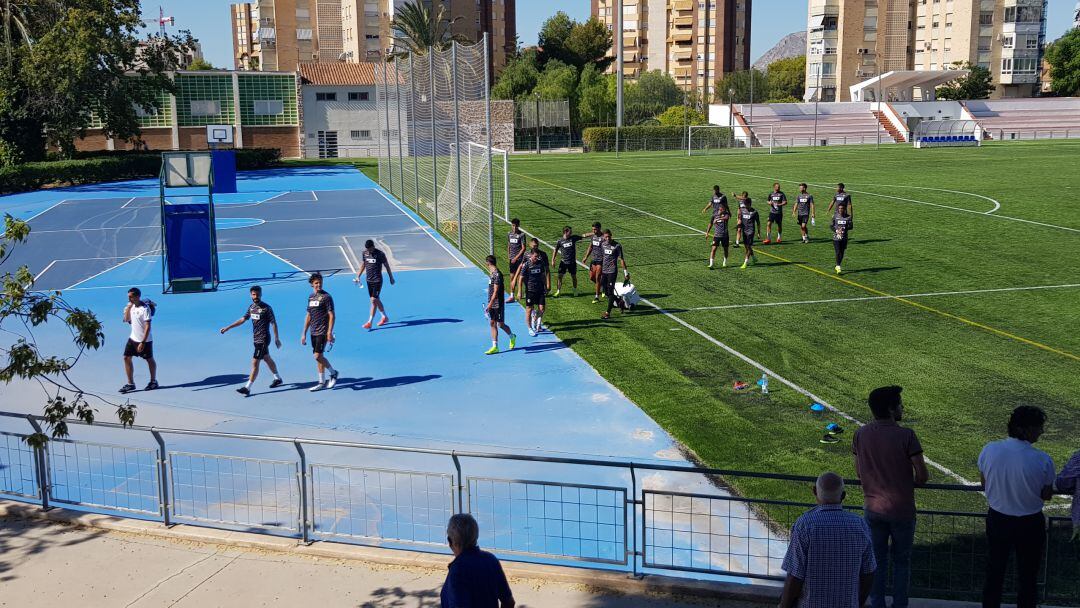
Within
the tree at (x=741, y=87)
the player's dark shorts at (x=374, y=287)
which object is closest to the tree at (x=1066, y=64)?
the tree at (x=741, y=87)

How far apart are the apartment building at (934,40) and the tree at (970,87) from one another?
29.0 ft

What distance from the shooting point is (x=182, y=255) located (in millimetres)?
25719

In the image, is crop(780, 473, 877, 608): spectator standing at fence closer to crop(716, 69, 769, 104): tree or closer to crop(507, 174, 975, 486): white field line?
crop(507, 174, 975, 486): white field line

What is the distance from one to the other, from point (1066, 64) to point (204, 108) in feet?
291

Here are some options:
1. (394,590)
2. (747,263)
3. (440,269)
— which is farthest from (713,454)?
(440,269)

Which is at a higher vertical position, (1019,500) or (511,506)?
(1019,500)

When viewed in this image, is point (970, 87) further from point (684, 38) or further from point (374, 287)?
point (374, 287)

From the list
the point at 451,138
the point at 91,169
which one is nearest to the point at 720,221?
the point at 451,138

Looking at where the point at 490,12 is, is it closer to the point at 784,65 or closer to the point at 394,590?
the point at 784,65

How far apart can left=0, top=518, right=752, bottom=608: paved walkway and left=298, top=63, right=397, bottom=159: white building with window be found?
75.9m

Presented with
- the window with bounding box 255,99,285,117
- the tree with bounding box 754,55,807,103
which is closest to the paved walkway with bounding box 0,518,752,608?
the window with bounding box 255,99,285,117

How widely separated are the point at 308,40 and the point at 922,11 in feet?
246

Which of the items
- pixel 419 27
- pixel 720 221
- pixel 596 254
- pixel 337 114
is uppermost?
pixel 419 27

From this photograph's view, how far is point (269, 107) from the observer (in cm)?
8219
